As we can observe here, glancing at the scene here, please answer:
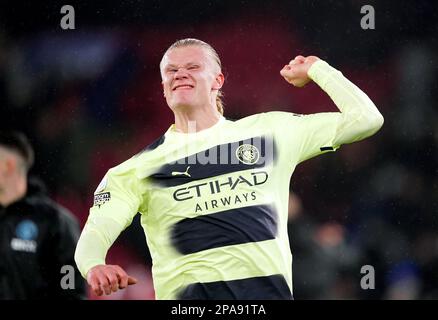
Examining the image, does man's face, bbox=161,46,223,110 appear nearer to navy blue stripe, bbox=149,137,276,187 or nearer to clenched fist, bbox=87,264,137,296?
navy blue stripe, bbox=149,137,276,187

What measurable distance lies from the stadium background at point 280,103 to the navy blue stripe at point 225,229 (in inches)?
79.5

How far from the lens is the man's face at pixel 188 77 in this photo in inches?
166

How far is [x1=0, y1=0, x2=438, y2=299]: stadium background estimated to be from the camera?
6.08 meters

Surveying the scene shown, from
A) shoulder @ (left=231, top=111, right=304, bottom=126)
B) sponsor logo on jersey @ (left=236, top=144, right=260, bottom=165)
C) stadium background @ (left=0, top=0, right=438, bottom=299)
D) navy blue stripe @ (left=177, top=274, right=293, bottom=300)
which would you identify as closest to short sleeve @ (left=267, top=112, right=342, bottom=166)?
shoulder @ (left=231, top=111, right=304, bottom=126)

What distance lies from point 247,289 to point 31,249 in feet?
4.45

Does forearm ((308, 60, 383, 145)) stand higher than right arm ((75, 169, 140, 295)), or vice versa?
forearm ((308, 60, 383, 145))

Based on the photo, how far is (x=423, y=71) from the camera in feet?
20.9

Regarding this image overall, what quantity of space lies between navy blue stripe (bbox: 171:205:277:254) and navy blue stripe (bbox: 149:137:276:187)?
0.19 m

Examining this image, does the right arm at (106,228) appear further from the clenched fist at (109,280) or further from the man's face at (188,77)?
the man's face at (188,77)

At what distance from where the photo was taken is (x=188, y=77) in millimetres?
4238
